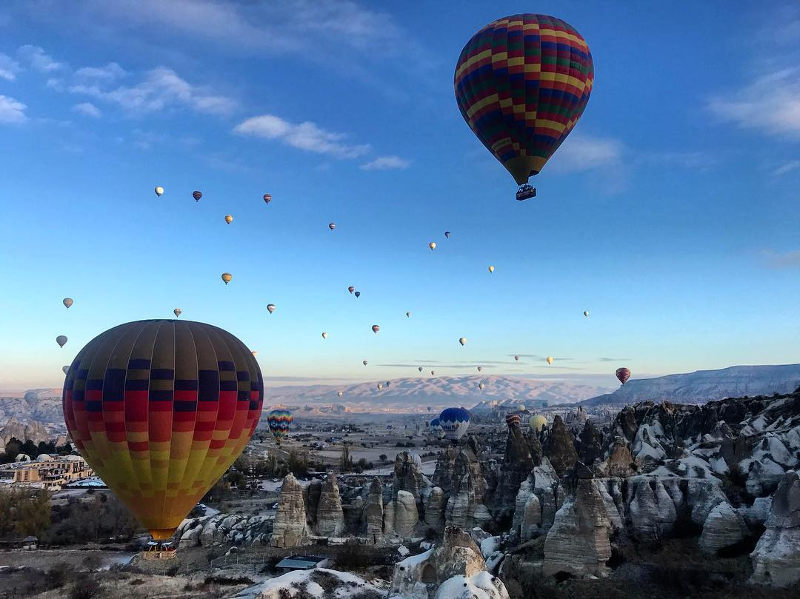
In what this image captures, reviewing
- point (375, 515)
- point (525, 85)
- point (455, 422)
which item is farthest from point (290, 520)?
point (455, 422)

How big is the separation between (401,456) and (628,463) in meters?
13.9

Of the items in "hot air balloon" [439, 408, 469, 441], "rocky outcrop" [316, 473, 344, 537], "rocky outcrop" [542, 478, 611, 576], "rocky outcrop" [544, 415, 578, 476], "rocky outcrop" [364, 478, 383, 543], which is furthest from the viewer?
"hot air balloon" [439, 408, 469, 441]

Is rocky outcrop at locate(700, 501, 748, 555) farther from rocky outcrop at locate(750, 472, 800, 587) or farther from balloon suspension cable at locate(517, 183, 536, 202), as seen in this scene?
balloon suspension cable at locate(517, 183, 536, 202)

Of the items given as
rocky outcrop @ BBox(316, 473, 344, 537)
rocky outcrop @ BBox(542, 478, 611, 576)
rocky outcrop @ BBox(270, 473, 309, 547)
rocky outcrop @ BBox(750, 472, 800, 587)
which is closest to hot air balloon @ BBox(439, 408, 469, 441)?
rocky outcrop @ BBox(316, 473, 344, 537)

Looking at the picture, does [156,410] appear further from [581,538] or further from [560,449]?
[560,449]

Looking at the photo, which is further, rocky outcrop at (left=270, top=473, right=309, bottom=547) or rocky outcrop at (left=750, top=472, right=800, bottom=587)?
rocky outcrop at (left=270, top=473, right=309, bottom=547)

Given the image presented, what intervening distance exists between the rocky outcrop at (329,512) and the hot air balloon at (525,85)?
1959 centimetres

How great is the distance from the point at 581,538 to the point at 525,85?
21462mm

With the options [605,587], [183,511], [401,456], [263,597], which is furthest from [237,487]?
[605,587]

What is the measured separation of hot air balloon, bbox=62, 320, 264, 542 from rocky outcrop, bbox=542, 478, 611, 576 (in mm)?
13228

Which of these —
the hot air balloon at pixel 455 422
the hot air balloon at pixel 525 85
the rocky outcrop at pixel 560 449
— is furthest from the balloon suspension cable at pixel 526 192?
the hot air balloon at pixel 455 422

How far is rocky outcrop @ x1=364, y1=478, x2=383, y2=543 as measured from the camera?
34.1m

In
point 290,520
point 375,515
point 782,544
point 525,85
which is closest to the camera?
point 782,544

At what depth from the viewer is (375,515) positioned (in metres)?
34.4
